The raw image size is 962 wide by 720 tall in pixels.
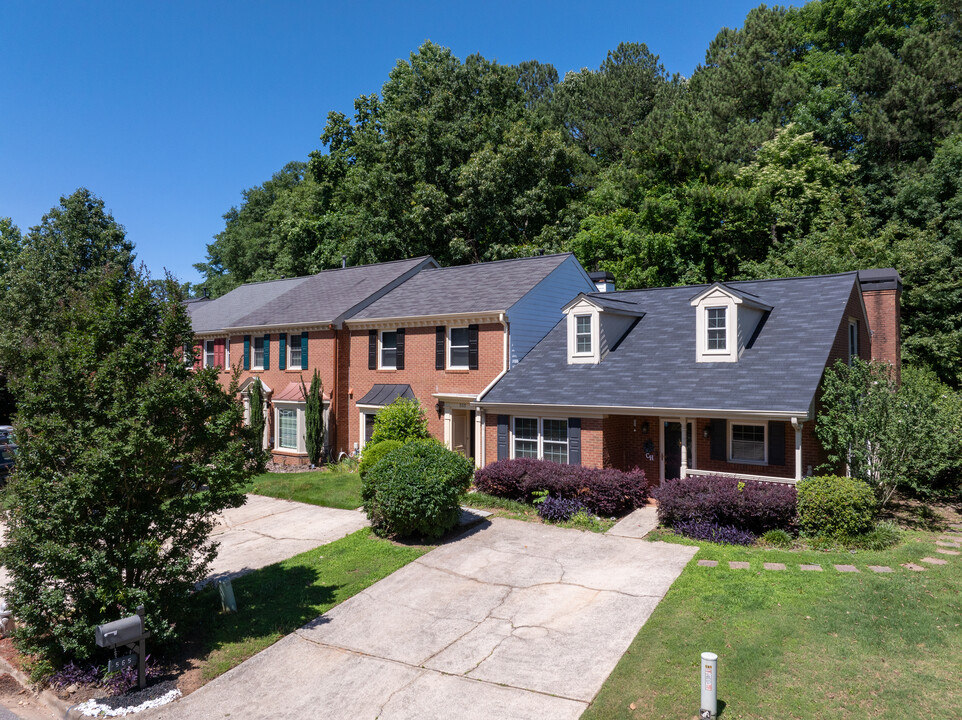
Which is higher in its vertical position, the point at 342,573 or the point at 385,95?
the point at 385,95

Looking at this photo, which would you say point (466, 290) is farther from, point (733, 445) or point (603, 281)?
point (733, 445)

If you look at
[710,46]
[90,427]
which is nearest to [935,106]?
[710,46]

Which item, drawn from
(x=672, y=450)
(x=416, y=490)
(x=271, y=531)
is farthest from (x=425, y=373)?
(x=672, y=450)

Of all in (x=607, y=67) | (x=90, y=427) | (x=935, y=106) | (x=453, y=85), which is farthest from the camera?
(x=607, y=67)

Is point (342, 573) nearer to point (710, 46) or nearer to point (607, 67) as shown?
point (710, 46)

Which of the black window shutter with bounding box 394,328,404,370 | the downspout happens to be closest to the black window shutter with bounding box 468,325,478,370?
the downspout

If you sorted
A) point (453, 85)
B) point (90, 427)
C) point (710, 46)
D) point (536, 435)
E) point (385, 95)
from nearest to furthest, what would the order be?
point (90, 427) → point (536, 435) → point (453, 85) → point (710, 46) → point (385, 95)

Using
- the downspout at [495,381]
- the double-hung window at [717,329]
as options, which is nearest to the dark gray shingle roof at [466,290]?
the downspout at [495,381]
